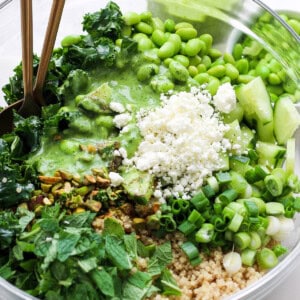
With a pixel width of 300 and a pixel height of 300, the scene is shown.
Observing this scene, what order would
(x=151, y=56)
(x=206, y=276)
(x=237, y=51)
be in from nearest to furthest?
(x=206, y=276), (x=151, y=56), (x=237, y=51)

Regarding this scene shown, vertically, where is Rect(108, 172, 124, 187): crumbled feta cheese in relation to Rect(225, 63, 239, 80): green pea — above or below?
below

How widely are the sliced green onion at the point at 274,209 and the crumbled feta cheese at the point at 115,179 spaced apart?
589mm

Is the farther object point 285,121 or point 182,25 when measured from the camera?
point 182,25

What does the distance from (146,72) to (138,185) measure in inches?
21.6

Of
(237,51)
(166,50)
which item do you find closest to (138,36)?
(166,50)

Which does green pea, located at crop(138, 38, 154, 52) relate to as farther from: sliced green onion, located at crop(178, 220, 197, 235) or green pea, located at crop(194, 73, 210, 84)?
sliced green onion, located at crop(178, 220, 197, 235)

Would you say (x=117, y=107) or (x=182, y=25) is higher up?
(x=182, y=25)

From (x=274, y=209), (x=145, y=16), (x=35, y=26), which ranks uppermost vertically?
(x=145, y=16)

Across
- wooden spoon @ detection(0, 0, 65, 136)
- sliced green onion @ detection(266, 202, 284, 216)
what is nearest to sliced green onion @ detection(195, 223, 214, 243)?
sliced green onion @ detection(266, 202, 284, 216)

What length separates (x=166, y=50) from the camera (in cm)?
260

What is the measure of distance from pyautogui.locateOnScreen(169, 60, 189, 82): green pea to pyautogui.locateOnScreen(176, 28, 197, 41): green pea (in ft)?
0.82

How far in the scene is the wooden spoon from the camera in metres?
2.19

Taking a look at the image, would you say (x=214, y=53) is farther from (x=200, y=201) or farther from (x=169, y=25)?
(x=200, y=201)

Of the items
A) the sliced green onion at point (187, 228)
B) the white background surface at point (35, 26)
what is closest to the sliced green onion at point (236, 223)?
the sliced green onion at point (187, 228)
